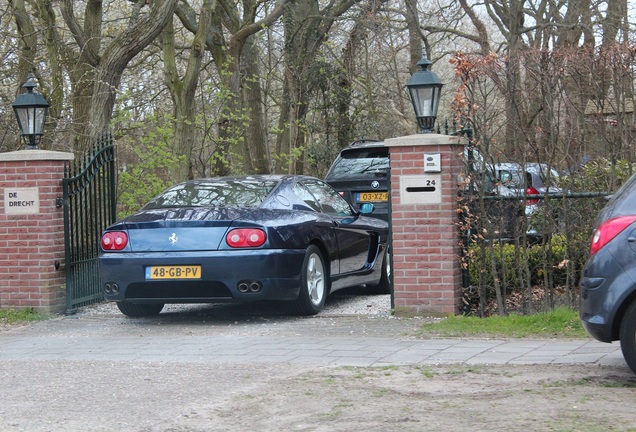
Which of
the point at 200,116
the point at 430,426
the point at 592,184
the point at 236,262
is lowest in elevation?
the point at 430,426

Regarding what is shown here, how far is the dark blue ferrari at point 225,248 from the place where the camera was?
31.5 feet

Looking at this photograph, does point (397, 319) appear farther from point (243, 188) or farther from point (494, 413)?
point (494, 413)

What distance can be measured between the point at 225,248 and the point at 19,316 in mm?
2868

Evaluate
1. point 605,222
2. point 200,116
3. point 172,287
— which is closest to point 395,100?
point 200,116

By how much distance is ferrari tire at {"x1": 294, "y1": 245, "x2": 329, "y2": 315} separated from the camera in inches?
394

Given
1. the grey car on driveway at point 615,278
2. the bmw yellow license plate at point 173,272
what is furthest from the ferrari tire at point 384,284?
the grey car on driveway at point 615,278

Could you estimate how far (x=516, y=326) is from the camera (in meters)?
9.08

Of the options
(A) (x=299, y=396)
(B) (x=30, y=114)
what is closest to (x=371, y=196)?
(B) (x=30, y=114)

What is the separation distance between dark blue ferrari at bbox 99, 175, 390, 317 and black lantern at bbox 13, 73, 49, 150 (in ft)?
6.49

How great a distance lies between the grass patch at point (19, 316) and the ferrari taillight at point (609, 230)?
6.56 meters

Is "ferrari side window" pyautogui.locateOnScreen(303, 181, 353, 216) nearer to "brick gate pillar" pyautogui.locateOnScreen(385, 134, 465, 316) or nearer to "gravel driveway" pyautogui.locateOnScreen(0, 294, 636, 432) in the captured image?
"brick gate pillar" pyautogui.locateOnScreen(385, 134, 465, 316)

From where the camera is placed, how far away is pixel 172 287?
9.75 metres

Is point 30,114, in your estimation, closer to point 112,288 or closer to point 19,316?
point 19,316

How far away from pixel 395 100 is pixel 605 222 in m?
19.7
